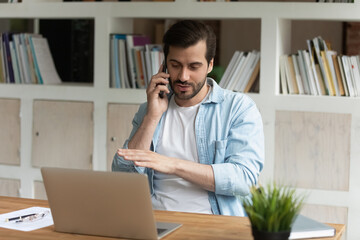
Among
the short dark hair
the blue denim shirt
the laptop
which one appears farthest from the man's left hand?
the short dark hair

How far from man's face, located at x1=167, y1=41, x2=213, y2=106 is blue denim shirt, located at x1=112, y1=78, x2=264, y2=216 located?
3.6 inches

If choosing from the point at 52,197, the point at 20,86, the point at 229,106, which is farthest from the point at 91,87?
the point at 52,197

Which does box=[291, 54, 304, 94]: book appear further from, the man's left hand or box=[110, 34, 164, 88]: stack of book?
the man's left hand

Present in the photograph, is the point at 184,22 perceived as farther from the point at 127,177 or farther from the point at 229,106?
the point at 127,177

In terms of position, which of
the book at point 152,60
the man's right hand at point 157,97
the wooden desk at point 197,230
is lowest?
the wooden desk at point 197,230

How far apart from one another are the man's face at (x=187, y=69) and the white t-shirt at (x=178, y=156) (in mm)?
102

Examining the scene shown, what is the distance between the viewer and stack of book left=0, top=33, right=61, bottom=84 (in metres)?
4.11

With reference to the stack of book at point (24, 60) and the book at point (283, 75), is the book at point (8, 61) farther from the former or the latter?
the book at point (283, 75)

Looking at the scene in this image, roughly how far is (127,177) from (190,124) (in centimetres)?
88

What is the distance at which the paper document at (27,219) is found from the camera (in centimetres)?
206

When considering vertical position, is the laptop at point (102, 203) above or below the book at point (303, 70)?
below

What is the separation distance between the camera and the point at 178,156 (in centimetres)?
260

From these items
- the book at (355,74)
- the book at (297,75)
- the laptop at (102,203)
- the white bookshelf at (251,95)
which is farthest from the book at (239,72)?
the laptop at (102,203)

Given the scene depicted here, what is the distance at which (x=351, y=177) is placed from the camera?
3475 millimetres
